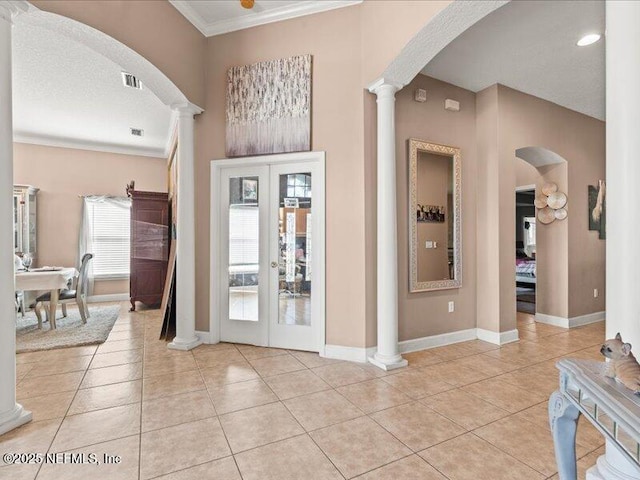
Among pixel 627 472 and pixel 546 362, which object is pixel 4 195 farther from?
pixel 546 362

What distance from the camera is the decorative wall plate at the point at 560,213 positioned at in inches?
183

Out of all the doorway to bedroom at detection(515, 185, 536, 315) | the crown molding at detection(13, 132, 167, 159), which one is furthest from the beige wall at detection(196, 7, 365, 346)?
the crown molding at detection(13, 132, 167, 159)

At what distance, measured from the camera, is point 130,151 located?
6.84 meters

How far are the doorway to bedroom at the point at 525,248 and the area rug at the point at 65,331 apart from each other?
6.85 metres

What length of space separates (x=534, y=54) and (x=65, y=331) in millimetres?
6511

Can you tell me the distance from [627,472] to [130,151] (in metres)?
8.10

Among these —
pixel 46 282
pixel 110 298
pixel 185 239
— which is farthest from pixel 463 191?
pixel 110 298

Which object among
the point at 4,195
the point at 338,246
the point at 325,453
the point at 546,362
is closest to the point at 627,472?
the point at 325,453

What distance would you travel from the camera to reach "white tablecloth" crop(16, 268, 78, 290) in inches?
162

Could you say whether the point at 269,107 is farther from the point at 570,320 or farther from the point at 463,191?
the point at 570,320

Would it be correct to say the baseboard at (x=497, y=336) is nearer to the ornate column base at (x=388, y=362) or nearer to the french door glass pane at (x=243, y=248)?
the ornate column base at (x=388, y=362)

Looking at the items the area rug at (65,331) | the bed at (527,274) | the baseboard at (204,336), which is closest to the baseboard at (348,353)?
the baseboard at (204,336)

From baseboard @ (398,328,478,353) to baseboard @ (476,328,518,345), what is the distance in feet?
0.26

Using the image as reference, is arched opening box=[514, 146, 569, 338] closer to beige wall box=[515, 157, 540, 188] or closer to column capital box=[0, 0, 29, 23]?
beige wall box=[515, 157, 540, 188]
